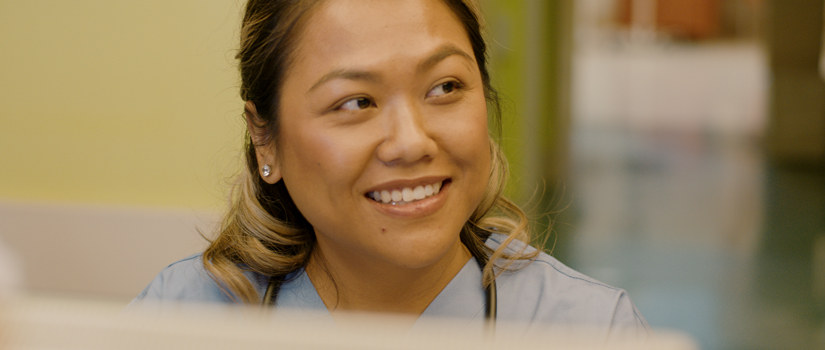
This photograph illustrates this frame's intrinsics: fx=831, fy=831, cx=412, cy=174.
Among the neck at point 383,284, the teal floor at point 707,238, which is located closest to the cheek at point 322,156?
the neck at point 383,284

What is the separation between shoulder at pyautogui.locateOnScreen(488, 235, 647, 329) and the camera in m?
0.90

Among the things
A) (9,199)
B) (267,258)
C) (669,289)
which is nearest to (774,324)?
(669,289)

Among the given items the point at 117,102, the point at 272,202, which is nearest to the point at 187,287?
the point at 272,202

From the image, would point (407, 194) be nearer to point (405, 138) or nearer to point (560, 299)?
point (405, 138)

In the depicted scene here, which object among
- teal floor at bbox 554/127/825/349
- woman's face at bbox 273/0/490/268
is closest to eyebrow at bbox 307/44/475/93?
woman's face at bbox 273/0/490/268

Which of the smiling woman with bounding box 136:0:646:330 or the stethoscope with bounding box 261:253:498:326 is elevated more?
the smiling woman with bounding box 136:0:646:330

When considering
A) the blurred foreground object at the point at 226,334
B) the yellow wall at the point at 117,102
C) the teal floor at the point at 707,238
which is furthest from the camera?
the teal floor at the point at 707,238

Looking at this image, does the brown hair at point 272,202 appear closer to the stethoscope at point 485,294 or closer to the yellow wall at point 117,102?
the stethoscope at point 485,294

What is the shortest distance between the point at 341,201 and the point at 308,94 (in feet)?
0.38

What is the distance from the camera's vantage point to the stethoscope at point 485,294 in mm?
922

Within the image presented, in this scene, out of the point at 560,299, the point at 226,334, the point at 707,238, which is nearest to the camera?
the point at 226,334

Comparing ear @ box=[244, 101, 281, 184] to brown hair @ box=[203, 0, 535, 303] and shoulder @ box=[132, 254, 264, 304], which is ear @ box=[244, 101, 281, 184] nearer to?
brown hair @ box=[203, 0, 535, 303]

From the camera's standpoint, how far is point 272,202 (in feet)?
3.42

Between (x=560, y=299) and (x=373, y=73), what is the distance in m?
0.33
